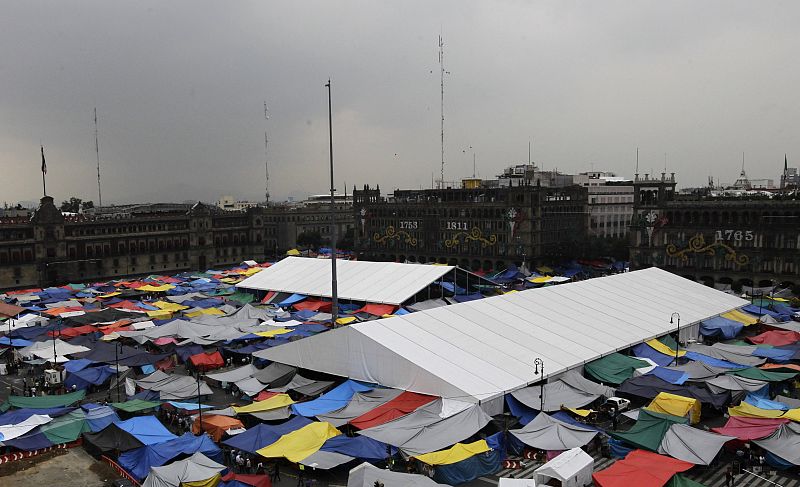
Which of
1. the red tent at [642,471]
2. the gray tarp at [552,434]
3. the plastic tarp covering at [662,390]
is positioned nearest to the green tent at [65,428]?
the gray tarp at [552,434]

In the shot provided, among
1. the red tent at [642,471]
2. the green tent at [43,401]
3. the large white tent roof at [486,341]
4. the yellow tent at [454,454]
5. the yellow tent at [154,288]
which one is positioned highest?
the large white tent roof at [486,341]

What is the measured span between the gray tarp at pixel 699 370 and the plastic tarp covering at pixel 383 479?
20.3m

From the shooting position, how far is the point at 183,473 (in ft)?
77.7

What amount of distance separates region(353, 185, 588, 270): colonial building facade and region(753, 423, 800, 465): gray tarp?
71925 mm

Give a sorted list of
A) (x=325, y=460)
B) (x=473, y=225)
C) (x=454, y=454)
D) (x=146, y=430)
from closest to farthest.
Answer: (x=325, y=460) < (x=454, y=454) < (x=146, y=430) < (x=473, y=225)

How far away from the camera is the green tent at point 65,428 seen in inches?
1136

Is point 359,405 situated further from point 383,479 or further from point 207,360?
point 207,360

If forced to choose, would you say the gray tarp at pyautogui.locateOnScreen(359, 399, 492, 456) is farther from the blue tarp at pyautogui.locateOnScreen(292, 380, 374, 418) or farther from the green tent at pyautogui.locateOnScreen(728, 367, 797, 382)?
the green tent at pyautogui.locateOnScreen(728, 367, 797, 382)

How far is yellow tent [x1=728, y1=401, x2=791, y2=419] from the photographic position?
96.1 feet

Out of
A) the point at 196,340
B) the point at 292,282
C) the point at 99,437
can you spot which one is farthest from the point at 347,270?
the point at 99,437

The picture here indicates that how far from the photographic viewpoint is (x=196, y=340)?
4725 centimetres

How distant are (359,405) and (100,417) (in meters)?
12.4

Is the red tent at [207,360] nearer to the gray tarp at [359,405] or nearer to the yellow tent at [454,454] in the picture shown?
the gray tarp at [359,405]

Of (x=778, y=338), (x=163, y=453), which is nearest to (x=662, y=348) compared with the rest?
(x=778, y=338)
